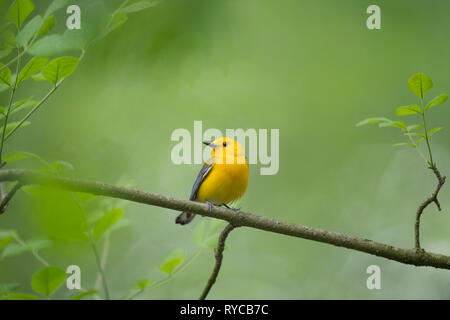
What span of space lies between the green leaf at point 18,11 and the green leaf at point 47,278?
37.5 inches

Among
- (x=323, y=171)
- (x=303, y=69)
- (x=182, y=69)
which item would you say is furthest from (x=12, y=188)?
(x=323, y=171)

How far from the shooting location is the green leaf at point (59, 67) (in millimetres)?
1691

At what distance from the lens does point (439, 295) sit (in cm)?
564

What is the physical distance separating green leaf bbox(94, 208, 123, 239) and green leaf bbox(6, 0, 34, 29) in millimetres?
886

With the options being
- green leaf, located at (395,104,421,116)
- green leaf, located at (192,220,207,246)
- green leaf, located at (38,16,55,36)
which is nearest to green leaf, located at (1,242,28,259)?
green leaf, located at (192,220,207,246)

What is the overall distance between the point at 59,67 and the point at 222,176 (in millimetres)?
2380

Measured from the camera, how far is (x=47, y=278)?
1.90 meters

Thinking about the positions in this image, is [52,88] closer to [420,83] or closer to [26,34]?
[26,34]

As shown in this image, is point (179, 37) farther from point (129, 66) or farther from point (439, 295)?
point (439, 295)

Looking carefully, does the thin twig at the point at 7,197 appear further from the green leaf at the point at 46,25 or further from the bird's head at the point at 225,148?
the bird's head at the point at 225,148

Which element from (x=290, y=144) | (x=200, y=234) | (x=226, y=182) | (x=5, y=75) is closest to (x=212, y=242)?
(x=200, y=234)

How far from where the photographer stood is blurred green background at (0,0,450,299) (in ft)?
15.4

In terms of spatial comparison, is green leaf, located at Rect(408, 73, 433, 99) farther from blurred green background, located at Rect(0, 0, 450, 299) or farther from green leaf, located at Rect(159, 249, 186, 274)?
blurred green background, located at Rect(0, 0, 450, 299)
